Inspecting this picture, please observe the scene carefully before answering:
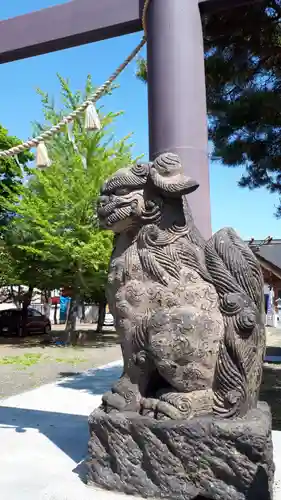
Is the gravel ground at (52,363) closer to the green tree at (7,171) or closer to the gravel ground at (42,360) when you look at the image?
the gravel ground at (42,360)

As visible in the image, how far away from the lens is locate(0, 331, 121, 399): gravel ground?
27.0 ft

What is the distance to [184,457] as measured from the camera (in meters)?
2.54

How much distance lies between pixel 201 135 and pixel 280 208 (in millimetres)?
3983

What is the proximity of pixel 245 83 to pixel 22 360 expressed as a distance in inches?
318

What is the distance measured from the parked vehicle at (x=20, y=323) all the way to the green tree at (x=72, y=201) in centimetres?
464

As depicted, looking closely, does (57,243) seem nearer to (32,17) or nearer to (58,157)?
(58,157)

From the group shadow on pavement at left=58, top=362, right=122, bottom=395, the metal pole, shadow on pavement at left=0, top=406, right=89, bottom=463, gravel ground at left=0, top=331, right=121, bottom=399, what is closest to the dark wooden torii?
the metal pole

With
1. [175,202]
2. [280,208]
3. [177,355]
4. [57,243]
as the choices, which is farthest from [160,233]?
[57,243]

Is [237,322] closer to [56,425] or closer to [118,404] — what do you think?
[118,404]

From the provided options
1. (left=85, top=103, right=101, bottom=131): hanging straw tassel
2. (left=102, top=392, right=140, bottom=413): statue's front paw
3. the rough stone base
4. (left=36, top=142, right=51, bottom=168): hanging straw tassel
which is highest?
(left=85, top=103, right=101, bottom=131): hanging straw tassel

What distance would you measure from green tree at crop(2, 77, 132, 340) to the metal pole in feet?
30.4

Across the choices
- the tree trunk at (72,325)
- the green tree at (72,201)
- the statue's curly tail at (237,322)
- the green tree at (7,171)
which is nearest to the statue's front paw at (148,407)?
the statue's curly tail at (237,322)

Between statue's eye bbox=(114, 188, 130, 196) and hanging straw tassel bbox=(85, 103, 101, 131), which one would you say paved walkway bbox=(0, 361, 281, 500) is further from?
hanging straw tassel bbox=(85, 103, 101, 131)

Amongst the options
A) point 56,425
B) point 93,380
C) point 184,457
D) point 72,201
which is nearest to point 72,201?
point 72,201
